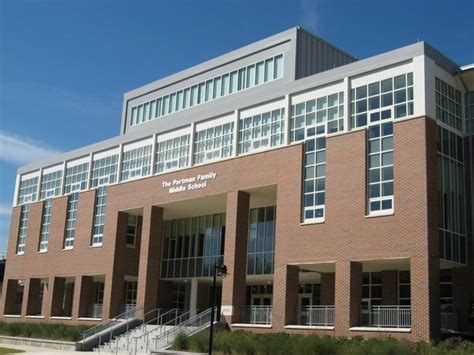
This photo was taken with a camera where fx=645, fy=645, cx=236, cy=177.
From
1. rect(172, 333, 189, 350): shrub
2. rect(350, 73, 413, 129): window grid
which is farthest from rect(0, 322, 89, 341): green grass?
rect(350, 73, 413, 129): window grid

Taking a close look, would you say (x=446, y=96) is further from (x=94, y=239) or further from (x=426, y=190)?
(x=94, y=239)

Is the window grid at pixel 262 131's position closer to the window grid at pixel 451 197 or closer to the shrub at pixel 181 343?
the window grid at pixel 451 197

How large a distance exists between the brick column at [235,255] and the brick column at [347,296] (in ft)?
21.6

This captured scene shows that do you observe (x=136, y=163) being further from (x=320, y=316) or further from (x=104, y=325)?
(x=320, y=316)

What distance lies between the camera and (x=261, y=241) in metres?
37.4

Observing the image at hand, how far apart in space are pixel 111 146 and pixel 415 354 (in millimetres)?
29542

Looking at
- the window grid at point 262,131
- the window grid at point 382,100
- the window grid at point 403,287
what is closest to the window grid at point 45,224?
the window grid at point 262,131

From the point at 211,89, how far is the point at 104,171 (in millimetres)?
10488

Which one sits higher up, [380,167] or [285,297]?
[380,167]

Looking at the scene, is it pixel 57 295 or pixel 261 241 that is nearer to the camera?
pixel 261 241

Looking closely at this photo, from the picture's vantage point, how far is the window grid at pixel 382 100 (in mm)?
29266

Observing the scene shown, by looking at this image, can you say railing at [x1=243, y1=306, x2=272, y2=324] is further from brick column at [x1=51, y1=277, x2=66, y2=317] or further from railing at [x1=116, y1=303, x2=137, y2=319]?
brick column at [x1=51, y1=277, x2=66, y2=317]

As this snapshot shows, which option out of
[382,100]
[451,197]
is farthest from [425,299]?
[382,100]

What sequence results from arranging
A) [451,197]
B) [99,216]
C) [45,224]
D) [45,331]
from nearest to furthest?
[451,197] < [45,331] < [99,216] < [45,224]
